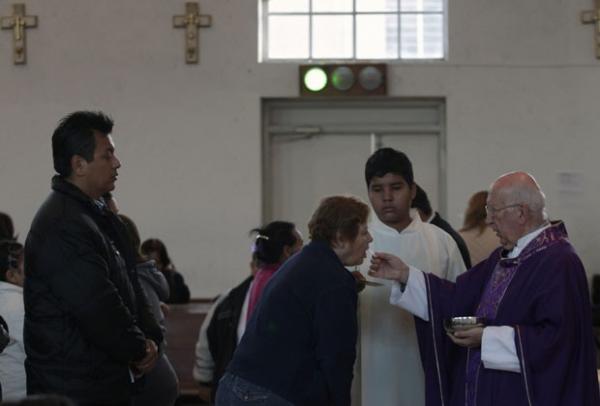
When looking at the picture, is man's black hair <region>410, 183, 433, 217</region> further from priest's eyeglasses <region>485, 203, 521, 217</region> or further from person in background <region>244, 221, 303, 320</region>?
priest's eyeglasses <region>485, 203, 521, 217</region>

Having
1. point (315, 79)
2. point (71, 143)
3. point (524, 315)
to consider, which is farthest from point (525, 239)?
point (315, 79)

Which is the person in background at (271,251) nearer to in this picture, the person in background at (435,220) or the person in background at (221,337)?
the person in background at (221,337)

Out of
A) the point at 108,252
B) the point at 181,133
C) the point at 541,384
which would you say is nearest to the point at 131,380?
the point at 108,252

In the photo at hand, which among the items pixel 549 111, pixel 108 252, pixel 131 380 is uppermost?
pixel 549 111

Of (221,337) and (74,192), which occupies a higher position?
(74,192)

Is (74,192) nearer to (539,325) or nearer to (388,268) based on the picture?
(388,268)

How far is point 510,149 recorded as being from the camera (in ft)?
34.9

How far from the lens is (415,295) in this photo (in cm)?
468

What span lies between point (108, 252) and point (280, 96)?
6.66 meters

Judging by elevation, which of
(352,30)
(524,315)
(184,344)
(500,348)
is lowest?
(184,344)

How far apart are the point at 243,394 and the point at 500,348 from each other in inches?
36.0

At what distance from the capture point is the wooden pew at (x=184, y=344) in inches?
325

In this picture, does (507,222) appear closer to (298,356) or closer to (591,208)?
(298,356)

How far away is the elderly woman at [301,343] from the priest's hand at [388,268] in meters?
0.54
